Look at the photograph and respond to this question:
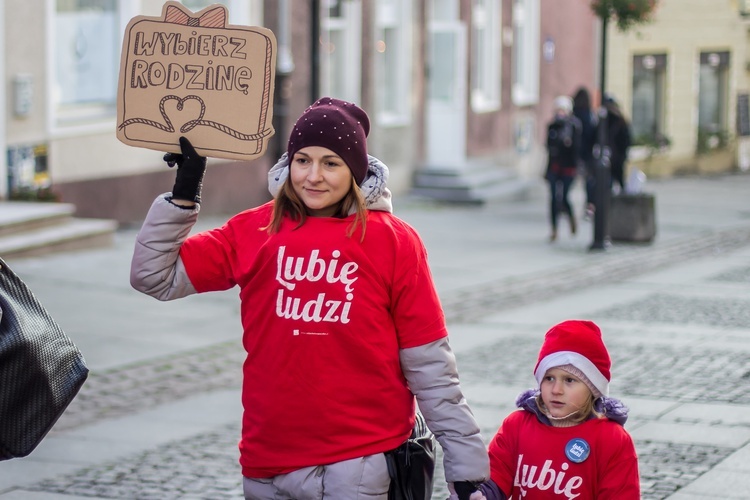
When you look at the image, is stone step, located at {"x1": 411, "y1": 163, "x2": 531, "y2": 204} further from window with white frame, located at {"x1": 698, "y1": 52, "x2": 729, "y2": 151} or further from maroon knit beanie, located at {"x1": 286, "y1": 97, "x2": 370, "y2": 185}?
maroon knit beanie, located at {"x1": 286, "y1": 97, "x2": 370, "y2": 185}

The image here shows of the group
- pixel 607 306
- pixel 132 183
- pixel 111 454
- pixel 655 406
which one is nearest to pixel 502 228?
pixel 132 183

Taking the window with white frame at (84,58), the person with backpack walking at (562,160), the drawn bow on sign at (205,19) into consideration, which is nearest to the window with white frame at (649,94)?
the person with backpack walking at (562,160)

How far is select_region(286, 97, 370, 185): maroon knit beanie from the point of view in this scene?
3.66m

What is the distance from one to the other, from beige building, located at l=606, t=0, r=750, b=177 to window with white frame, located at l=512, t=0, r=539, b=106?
209 inches

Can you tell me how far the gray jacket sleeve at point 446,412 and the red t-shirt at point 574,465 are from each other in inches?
18.7

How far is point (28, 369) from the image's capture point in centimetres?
335

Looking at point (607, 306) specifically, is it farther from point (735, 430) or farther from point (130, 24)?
point (130, 24)

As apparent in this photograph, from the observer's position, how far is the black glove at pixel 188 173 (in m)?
3.67

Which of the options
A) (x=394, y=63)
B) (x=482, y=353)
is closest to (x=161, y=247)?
(x=482, y=353)

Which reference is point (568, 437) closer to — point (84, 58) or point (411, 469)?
point (411, 469)

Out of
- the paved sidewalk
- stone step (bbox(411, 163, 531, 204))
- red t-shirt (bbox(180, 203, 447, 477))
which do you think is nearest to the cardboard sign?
red t-shirt (bbox(180, 203, 447, 477))

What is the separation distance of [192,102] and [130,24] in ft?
1.02

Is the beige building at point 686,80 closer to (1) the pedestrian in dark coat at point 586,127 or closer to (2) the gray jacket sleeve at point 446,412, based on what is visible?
(1) the pedestrian in dark coat at point 586,127

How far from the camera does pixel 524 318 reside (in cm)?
1087
